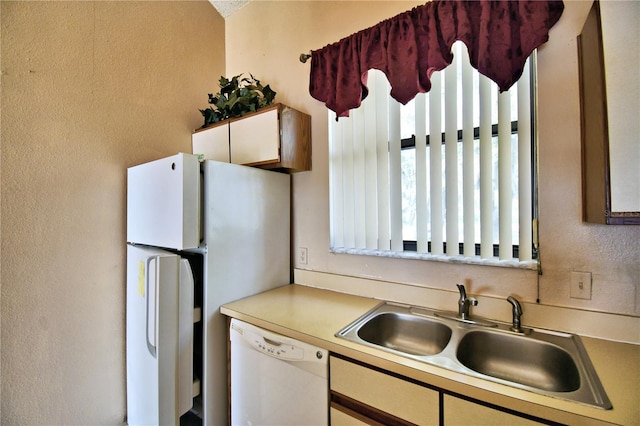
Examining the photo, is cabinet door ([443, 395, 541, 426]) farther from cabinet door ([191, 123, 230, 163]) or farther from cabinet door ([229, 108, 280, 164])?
cabinet door ([191, 123, 230, 163])

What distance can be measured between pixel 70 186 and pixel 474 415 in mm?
2121

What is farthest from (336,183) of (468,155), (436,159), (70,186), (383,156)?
(70,186)

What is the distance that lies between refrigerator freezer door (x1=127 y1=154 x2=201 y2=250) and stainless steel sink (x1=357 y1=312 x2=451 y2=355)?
0.96 m

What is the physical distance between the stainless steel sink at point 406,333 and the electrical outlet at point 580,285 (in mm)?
524

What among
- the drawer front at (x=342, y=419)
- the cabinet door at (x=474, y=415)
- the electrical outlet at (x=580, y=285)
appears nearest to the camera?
the cabinet door at (x=474, y=415)

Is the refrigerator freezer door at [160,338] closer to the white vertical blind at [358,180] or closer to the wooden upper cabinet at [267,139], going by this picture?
the wooden upper cabinet at [267,139]

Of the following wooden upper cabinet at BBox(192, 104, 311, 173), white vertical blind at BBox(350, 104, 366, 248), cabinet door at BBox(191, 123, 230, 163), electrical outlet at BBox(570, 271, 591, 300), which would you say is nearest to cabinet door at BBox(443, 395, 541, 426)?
A: electrical outlet at BBox(570, 271, 591, 300)

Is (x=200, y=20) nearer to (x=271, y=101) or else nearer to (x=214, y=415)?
(x=271, y=101)

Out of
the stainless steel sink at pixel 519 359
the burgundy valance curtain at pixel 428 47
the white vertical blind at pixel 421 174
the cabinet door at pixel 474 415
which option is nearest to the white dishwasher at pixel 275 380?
the cabinet door at pixel 474 415

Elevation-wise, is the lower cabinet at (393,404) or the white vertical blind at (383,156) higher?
the white vertical blind at (383,156)

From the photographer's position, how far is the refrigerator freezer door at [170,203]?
1.23 meters

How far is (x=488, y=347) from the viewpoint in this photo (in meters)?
1.12

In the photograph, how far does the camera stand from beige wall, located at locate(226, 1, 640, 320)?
1.03m

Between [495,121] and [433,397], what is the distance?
1.19 meters
